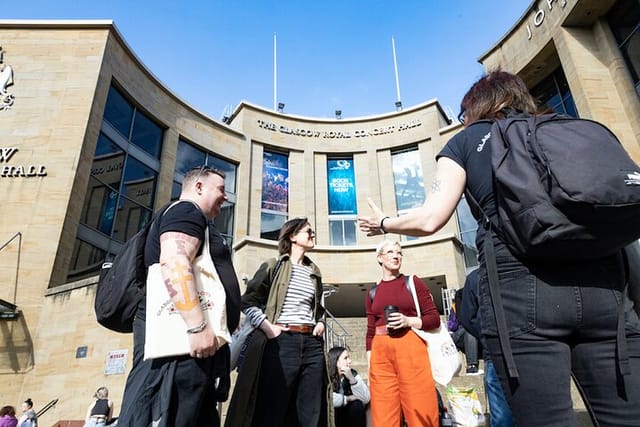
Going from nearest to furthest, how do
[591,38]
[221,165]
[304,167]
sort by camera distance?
[591,38]
[221,165]
[304,167]

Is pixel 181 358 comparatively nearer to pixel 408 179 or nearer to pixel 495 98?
pixel 495 98

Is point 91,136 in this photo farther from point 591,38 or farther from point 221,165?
point 591,38

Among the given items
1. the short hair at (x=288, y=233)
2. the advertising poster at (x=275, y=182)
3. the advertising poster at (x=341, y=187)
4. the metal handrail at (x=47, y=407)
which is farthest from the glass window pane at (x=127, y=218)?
the short hair at (x=288, y=233)

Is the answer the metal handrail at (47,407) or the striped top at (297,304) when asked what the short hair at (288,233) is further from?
the metal handrail at (47,407)

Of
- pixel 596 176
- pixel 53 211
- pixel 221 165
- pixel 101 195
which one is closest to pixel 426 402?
pixel 596 176

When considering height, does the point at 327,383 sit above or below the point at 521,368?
below

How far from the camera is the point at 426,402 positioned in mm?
3369

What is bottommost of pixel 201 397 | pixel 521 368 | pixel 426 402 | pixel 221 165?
pixel 426 402

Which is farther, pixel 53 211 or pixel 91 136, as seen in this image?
pixel 91 136

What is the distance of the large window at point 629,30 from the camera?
13617 millimetres

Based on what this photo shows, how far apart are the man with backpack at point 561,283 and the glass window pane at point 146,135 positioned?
19604mm

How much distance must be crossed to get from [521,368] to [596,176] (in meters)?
0.70

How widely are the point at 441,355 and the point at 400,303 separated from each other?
1.95 ft

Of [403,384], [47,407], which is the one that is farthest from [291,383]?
[47,407]
